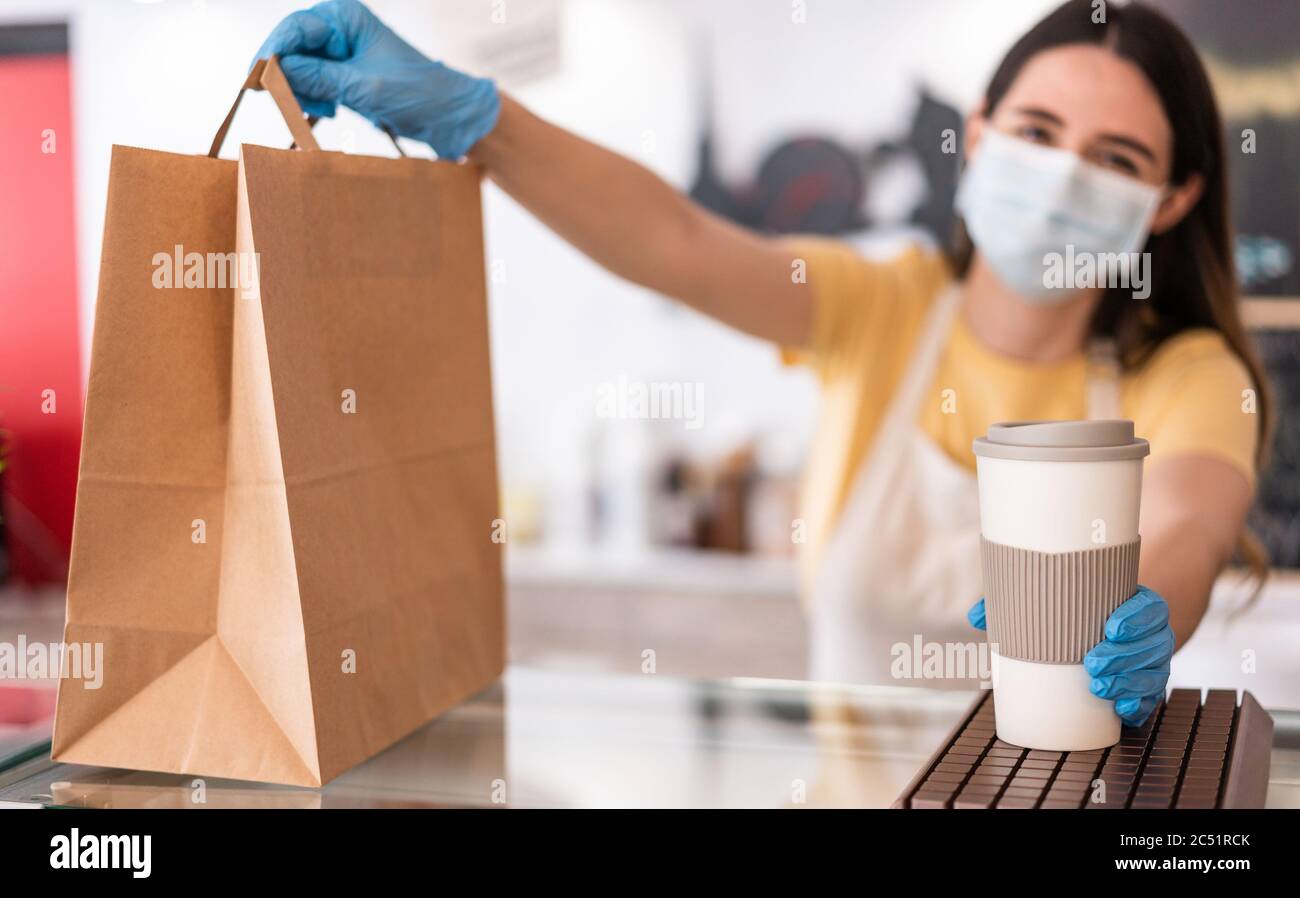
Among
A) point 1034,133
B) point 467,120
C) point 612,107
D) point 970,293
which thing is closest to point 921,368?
point 970,293

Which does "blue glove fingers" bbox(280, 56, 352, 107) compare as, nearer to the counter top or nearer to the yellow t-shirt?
the counter top

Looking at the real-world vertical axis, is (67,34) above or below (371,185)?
above

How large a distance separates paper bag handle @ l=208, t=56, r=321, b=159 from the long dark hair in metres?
1.05

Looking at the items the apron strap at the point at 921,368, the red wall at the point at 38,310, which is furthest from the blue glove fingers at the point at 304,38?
the red wall at the point at 38,310

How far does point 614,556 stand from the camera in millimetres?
3027

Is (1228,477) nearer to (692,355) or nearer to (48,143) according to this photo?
(692,355)

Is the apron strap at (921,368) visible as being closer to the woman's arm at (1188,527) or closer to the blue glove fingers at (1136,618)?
the woman's arm at (1188,527)

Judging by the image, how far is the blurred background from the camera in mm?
2748

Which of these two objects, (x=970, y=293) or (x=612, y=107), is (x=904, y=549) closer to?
(x=970, y=293)

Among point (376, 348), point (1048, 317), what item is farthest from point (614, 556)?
point (376, 348)

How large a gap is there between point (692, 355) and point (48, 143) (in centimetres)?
190

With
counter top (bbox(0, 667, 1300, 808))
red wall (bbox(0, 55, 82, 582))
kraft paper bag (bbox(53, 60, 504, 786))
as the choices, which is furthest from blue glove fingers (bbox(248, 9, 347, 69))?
red wall (bbox(0, 55, 82, 582))

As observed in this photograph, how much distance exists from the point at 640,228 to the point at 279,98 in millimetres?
553

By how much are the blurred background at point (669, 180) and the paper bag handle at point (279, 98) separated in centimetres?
199
